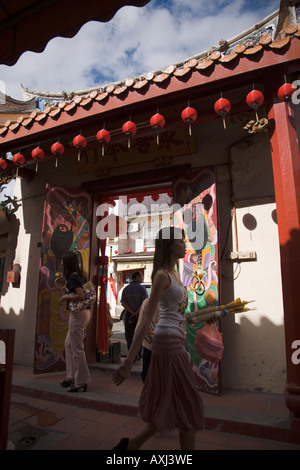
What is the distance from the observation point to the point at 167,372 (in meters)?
1.99

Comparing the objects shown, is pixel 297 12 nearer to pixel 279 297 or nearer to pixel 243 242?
pixel 243 242

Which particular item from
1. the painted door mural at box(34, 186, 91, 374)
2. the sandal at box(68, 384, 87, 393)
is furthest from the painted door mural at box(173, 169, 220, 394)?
the painted door mural at box(34, 186, 91, 374)

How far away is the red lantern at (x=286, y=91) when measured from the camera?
3189 millimetres

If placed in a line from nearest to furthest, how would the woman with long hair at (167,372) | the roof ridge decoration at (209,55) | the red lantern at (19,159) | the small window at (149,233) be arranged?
1. the woman with long hair at (167,372)
2. the roof ridge decoration at (209,55)
3. the red lantern at (19,159)
4. the small window at (149,233)

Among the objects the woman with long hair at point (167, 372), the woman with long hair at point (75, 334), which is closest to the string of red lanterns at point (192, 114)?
the woman with long hair at point (75, 334)

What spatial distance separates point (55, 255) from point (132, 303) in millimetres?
1694

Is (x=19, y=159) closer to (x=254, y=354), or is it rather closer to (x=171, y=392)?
(x=171, y=392)

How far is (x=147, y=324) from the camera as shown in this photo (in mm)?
1989

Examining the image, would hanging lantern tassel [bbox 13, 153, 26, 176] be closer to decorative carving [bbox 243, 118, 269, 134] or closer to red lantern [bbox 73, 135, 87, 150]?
red lantern [bbox 73, 135, 87, 150]

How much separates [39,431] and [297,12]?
5739 millimetres

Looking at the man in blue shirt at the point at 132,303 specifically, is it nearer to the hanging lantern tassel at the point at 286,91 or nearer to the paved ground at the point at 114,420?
the paved ground at the point at 114,420

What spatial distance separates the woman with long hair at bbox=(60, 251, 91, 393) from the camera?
149 inches
